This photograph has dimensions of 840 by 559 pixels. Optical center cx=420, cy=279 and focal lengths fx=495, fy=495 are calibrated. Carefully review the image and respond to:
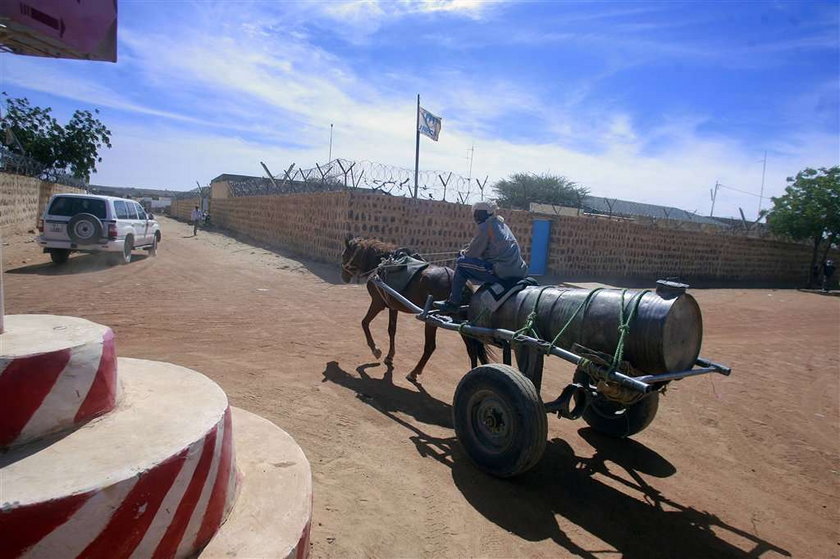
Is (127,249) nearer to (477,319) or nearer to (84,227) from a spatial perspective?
(84,227)

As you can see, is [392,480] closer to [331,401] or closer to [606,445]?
[331,401]

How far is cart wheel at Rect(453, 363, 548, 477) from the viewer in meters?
3.33

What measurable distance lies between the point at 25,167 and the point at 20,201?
1852 mm

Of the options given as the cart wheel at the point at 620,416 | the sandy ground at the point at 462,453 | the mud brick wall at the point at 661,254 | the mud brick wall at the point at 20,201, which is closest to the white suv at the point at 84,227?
the sandy ground at the point at 462,453

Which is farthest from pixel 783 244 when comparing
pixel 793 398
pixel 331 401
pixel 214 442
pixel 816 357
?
pixel 214 442

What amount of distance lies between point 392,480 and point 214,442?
176 cm

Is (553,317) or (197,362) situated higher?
(553,317)

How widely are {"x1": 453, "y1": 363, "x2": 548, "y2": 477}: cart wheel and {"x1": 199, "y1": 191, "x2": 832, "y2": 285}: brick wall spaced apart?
9506 mm

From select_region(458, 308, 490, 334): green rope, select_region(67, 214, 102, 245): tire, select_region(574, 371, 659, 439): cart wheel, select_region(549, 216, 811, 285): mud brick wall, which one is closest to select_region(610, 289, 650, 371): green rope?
select_region(574, 371, 659, 439): cart wheel

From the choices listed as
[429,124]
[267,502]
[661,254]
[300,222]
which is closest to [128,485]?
[267,502]

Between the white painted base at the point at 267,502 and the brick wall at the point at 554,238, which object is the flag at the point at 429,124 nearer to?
the brick wall at the point at 554,238

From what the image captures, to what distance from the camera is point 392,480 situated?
3.41 meters

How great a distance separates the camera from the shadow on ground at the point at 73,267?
9.98 metres

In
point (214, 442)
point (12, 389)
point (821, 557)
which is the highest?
point (12, 389)
